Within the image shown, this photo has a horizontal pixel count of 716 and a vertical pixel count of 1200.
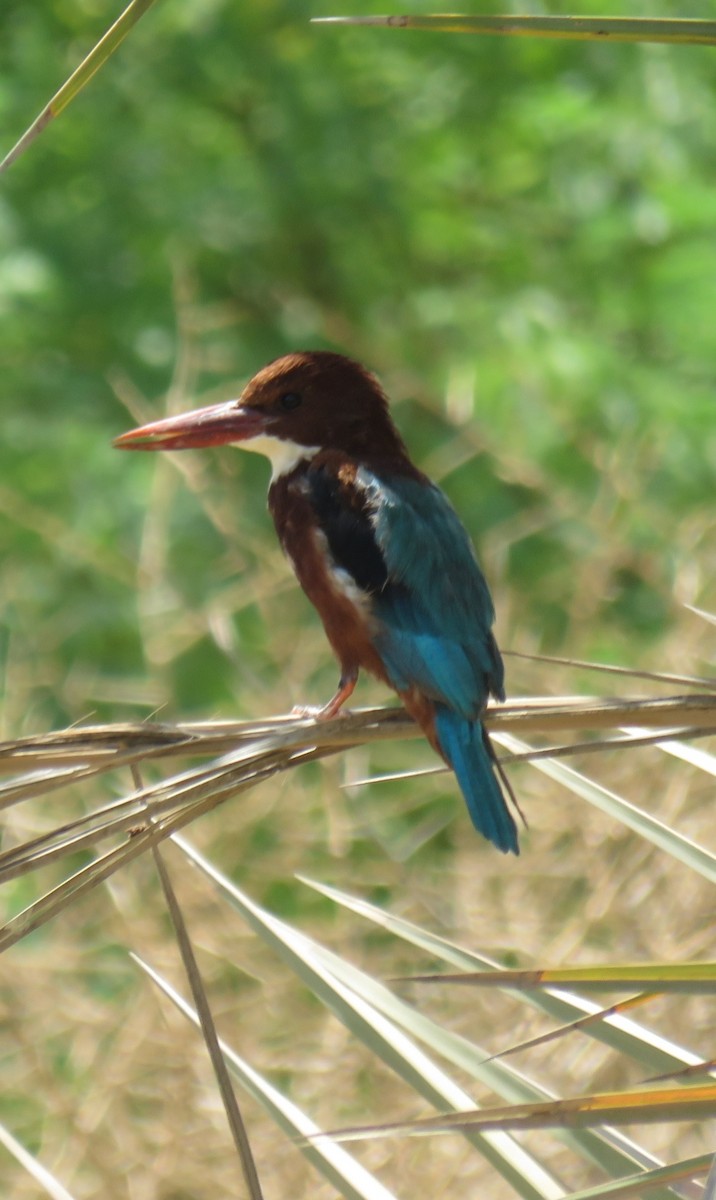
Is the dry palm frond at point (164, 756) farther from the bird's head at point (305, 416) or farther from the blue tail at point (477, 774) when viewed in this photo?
the bird's head at point (305, 416)

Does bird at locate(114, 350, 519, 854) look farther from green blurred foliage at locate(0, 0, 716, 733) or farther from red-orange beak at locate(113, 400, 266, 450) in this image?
green blurred foliage at locate(0, 0, 716, 733)

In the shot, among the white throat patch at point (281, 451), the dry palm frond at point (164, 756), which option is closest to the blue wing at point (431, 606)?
the white throat patch at point (281, 451)

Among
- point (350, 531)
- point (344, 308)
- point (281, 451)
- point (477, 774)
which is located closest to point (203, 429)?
point (281, 451)

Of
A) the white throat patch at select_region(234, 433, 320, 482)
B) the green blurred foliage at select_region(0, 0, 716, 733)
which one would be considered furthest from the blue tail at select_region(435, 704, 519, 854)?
the green blurred foliage at select_region(0, 0, 716, 733)

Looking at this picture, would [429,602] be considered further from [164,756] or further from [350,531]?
[164,756]

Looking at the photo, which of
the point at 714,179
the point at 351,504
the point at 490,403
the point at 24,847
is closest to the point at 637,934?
the point at 351,504

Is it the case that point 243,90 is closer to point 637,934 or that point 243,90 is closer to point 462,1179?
point 637,934
